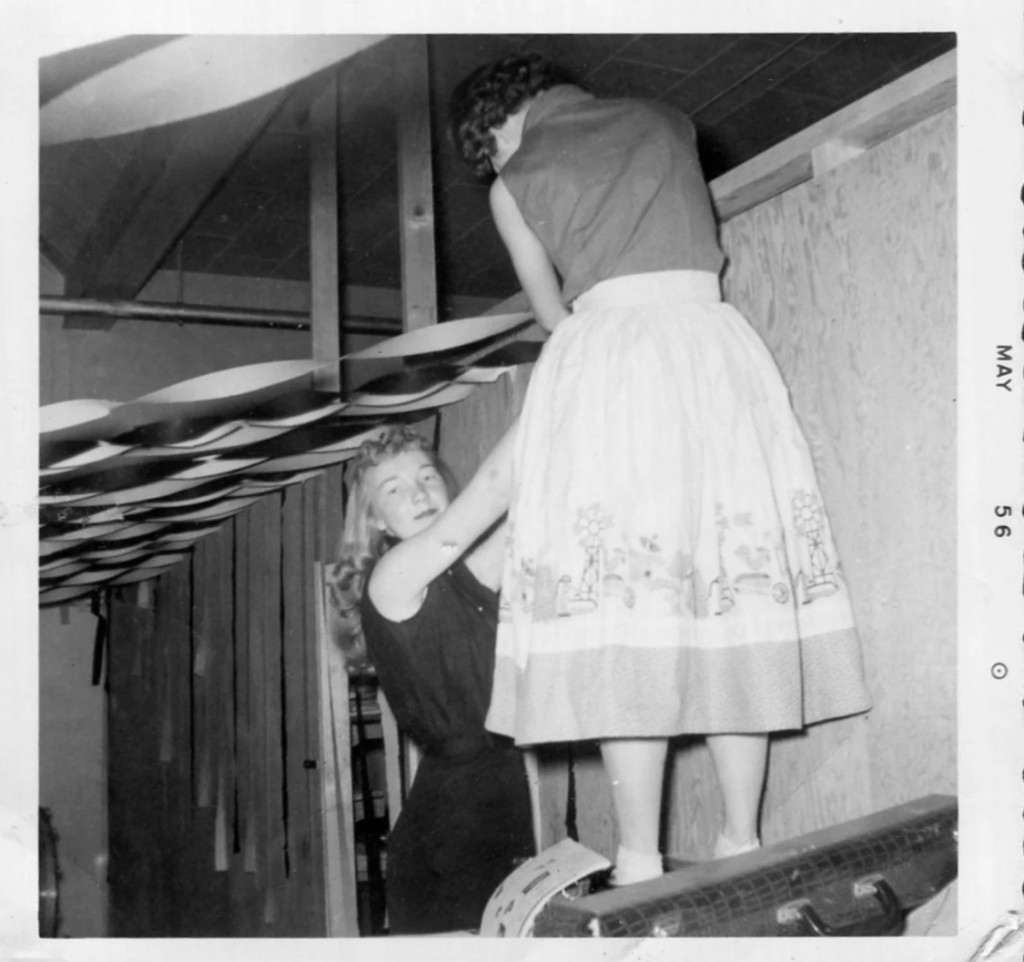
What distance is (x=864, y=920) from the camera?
1.16m

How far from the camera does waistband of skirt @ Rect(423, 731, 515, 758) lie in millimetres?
1604

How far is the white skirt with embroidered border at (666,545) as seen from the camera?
1.18 meters

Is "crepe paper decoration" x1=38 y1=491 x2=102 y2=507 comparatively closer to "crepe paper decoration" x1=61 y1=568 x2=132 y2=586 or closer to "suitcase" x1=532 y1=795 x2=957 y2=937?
"crepe paper decoration" x1=61 y1=568 x2=132 y2=586

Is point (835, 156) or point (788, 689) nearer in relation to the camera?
point (788, 689)

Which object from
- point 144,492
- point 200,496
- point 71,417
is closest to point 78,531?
point 144,492

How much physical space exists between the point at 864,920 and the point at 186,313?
6.20 ft

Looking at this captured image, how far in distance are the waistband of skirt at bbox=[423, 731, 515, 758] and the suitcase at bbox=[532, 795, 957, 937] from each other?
0.42m

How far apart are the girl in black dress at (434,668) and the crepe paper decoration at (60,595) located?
40cm

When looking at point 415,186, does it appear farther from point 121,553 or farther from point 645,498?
point 121,553

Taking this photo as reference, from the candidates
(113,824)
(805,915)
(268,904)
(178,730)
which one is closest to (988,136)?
(805,915)

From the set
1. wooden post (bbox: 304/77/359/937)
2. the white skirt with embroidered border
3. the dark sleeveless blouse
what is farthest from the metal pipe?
the white skirt with embroidered border

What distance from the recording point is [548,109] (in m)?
1.35
